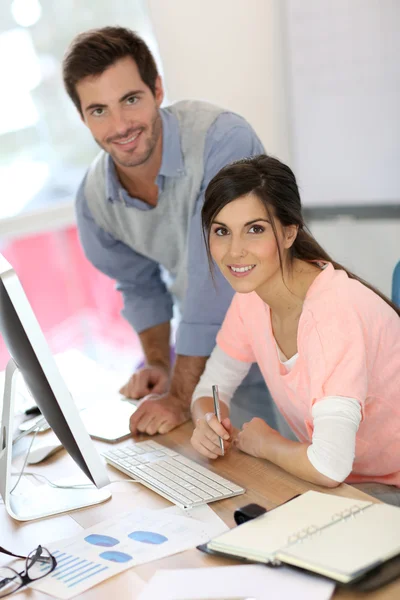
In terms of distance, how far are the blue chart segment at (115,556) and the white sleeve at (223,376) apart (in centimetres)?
52

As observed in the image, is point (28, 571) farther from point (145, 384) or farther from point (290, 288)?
point (145, 384)

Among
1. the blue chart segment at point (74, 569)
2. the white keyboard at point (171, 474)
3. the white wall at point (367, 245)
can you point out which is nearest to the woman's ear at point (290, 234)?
the white keyboard at point (171, 474)

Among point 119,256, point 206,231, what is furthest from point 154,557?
point 119,256

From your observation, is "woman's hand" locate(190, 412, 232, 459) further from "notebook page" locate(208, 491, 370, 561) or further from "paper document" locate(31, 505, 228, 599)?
"notebook page" locate(208, 491, 370, 561)

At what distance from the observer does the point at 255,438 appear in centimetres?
141

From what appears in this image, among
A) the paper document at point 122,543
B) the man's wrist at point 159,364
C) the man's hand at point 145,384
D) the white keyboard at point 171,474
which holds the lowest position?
the man's wrist at point 159,364

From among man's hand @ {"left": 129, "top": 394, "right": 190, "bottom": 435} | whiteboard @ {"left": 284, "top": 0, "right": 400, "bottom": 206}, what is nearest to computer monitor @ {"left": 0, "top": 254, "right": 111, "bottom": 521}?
man's hand @ {"left": 129, "top": 394, "right": 190, "bottom": 435}

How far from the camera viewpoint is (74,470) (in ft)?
5.10

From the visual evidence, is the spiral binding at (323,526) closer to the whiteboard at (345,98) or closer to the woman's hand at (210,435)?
the woman's hand at (210,435)

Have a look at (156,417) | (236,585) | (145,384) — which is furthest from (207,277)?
(236,585)

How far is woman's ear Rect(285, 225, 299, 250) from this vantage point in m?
1.45

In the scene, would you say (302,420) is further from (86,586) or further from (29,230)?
(29,230)

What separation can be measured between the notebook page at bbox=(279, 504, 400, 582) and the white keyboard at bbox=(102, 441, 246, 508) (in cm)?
28

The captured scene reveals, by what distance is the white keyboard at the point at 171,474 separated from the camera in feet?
4.24
